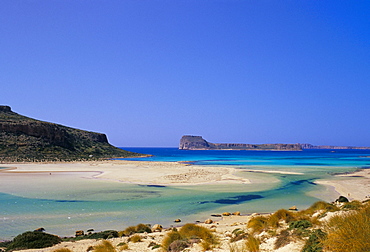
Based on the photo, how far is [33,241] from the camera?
919 centimetres

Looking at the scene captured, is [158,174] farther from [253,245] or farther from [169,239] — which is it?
[253,245]

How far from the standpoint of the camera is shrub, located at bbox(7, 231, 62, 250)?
8.89 metres

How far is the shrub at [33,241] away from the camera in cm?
889

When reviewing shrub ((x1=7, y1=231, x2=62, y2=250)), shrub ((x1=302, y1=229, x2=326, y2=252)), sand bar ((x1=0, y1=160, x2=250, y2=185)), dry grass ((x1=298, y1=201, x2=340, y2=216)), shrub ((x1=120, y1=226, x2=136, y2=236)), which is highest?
shrub ((x1=302, y1=229, x2=326, y2=252))

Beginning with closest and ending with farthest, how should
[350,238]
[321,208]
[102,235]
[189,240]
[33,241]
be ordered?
1. [350,238]
2. [189,240]
3. [33,241]
4. [102,235]
5. [321,208]

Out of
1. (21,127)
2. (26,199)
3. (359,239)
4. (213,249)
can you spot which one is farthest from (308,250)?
(21,127)

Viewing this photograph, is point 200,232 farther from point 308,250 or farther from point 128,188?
point 128,188

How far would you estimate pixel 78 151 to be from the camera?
82875 millimetres

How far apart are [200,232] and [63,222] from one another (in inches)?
281

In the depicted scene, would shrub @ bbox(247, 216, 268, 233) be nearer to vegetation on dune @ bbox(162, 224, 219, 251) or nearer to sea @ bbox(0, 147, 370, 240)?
vegetation on dune @ bbox(162, 224, 219, 251)

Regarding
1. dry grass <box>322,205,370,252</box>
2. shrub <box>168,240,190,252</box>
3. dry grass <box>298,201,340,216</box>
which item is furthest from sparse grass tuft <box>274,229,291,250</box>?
dry grass <box>298,201,340,216</box>

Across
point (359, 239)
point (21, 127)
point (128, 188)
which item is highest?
point (21, 127)

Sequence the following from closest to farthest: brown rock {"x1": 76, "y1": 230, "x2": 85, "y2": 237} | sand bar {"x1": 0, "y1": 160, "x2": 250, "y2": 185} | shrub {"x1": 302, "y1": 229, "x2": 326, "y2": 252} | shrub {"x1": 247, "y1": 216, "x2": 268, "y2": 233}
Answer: shrub {"x1": 302, "y1": 229, "x2": 326, "y2": 252}, shrub {"x1": 247, "y1": 216, "x2": 268, "y2": 233}, brown rock {"x1": 76, "y1": 230, "x2": 85, "y2": 237}, sand bar {"x1": 0, "y1": 160, "x2": 250, "y2": 185}

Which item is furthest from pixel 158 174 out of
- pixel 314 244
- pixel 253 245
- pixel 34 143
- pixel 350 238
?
pixel 34 143
